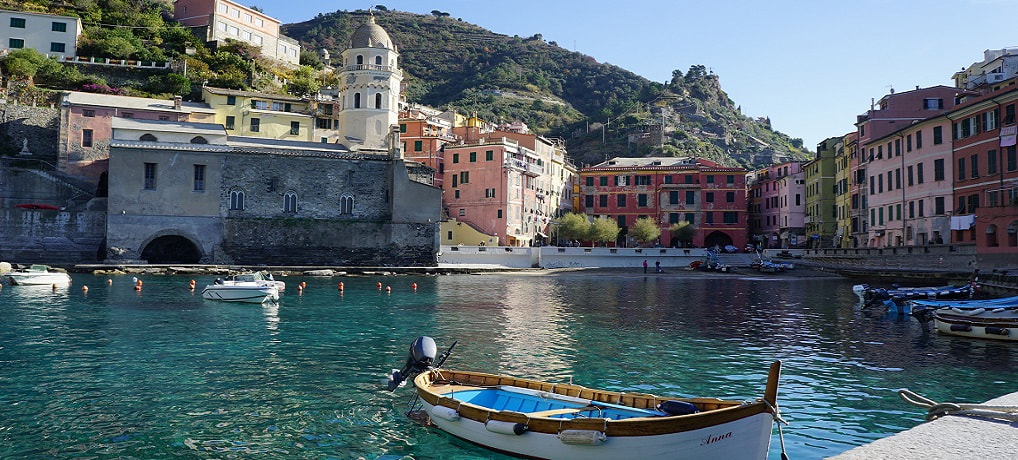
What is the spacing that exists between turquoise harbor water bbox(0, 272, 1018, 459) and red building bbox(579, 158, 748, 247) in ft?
134

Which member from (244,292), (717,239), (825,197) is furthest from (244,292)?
(825,197)

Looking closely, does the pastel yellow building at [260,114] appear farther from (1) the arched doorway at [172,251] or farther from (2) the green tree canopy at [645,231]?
(2) the green tree canopy at [645,231]

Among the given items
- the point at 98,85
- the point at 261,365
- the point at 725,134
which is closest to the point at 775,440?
the point at 261,365

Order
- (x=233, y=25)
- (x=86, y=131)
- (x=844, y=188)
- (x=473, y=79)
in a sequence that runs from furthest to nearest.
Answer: (x=473, y=79) < (x=233, y=25) < (x=844, y=188) < (x=86, y=131)

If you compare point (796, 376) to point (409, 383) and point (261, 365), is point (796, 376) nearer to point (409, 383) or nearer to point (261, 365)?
point (409, 383)

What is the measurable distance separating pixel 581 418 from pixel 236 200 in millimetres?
49700

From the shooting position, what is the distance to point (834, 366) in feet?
55.8

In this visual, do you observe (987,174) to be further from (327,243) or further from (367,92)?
(367,92)

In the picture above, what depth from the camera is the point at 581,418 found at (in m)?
9.08

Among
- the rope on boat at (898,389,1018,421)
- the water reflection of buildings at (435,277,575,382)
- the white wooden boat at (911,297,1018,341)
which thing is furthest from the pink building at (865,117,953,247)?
A: the rope on boat at (898,389,1018,421)

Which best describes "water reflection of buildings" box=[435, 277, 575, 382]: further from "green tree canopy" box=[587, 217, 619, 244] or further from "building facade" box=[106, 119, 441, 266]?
"green tree canopy" box=[587, 217, 619, 244]

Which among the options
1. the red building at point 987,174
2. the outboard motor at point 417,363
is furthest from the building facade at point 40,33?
the red building at point 987,174

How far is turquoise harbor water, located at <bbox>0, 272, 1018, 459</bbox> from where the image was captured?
427 inches

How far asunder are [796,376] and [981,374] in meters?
4.28
